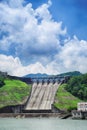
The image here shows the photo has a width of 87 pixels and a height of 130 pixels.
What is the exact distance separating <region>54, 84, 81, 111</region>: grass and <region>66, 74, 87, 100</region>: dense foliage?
3.13 m

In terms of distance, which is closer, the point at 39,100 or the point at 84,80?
the point at 39,100

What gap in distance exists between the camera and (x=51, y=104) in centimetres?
16725

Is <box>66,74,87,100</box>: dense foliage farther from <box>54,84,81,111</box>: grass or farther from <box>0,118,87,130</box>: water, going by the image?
<box>0,118,87,130</box>: water

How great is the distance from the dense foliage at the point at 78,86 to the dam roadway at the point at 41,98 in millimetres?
7120

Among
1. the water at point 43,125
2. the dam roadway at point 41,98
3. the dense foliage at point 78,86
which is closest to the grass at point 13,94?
the dam roadway at point 41,98

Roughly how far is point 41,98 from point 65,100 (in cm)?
1454

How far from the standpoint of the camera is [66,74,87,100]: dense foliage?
180750 mm

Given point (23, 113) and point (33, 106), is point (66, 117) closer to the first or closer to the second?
point (23, 113)

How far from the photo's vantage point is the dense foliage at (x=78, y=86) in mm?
180750

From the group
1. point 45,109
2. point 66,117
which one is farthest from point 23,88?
point 66,117

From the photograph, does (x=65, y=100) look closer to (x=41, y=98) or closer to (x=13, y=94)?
(x=41, y=98)

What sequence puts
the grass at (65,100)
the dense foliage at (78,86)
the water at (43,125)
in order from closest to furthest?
1. the water at (43,125)
2. the grass at (65,100)
3. the dense foliage at (78,86)

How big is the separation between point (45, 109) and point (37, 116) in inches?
508

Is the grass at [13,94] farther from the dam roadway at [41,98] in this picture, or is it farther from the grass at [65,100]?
the grass at [65,100]
